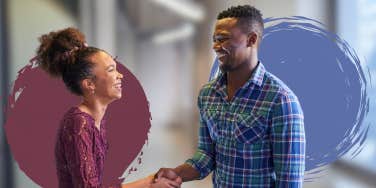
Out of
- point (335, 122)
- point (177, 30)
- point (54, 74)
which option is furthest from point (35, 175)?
point (335, 122)

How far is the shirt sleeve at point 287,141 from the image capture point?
3.73 feet

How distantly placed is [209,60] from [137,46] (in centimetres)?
33

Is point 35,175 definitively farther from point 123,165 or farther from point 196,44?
point 196,44

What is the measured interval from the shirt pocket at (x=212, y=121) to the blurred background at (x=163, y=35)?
358mm

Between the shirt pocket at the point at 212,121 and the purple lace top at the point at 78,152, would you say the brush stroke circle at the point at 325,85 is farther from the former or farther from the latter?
the purple lace top at the point at 78,152

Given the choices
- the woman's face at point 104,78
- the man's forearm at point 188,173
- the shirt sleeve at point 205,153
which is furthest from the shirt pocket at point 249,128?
the woman's face at point 104,78

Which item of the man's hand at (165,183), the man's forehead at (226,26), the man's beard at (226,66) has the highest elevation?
the man's forehead at (226,26)

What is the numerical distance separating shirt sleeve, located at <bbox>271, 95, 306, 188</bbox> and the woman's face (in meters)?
0.59

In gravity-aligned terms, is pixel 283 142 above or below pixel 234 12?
below

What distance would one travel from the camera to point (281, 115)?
1140mm

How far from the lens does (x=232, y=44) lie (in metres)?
1.25

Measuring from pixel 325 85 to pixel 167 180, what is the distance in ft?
2.71

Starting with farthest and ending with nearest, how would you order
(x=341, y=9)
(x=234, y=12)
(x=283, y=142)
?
(x=341, y=9) → (x=234, y=12) → (x=283, y=142)

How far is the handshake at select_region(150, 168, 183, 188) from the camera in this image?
4.77 ft
